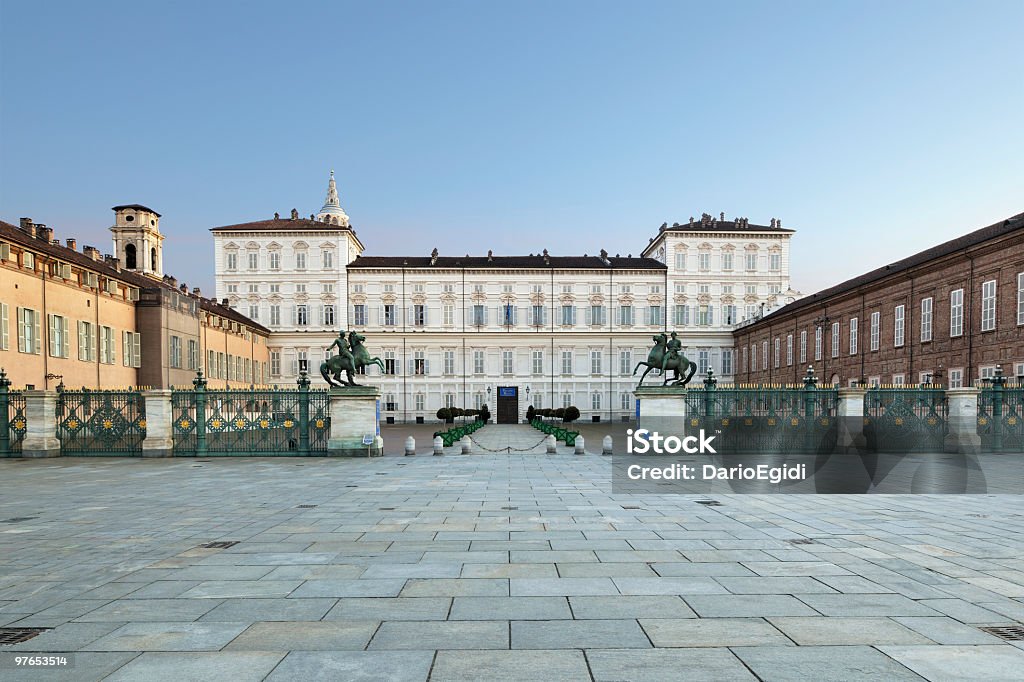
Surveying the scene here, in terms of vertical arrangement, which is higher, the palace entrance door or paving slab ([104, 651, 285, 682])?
paving slab ([104, 651, 285, 682])

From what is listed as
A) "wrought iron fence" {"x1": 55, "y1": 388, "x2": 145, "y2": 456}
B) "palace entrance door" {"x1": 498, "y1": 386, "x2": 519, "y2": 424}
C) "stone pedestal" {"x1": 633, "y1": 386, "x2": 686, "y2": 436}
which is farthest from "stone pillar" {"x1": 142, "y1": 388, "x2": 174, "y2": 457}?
"palace entrance door" {"x1": 498, "y1": 386, "x2": 519, "y2": 424}

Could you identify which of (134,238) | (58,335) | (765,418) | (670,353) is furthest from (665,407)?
(134,238)

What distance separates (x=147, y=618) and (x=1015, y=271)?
32.6 metres

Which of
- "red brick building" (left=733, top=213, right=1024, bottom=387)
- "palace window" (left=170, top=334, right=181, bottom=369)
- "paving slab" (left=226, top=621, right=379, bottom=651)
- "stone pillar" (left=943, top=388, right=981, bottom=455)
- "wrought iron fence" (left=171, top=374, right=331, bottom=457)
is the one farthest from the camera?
"palace window" (left=170, top=334, right=181, bottom=369)

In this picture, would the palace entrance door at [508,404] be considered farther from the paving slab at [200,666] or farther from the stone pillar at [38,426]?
the paving slab at [200,666]

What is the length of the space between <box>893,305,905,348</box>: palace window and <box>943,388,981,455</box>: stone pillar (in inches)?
548

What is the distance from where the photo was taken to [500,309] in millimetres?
55719

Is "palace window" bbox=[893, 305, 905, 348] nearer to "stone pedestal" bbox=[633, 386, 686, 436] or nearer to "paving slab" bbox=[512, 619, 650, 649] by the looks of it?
"stone pedestal" bbox=[633, 386, 686, 436]

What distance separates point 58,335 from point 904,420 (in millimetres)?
36554

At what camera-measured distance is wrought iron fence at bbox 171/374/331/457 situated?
19.8 m

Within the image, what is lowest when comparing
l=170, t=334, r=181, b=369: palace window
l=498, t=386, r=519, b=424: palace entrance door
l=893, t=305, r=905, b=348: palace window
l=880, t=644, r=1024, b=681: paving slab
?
l=498, t=386, r=519, b=424: palace entrance door

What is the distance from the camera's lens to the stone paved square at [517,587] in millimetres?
4246

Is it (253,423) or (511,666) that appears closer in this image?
(511,666)

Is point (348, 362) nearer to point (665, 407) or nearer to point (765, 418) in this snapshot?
point (665, 407)
